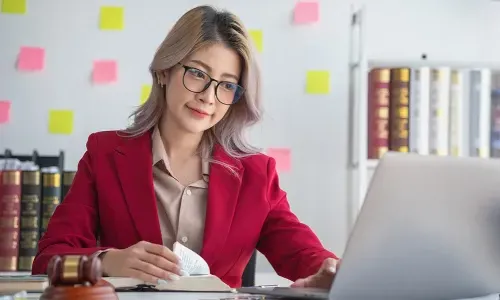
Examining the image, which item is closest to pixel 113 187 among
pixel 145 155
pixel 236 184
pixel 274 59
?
pixel 145 155

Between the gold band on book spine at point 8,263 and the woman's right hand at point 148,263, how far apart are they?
1.49 metres

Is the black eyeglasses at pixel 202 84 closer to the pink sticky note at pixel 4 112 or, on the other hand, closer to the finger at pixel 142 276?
the finger at pixel 142 276

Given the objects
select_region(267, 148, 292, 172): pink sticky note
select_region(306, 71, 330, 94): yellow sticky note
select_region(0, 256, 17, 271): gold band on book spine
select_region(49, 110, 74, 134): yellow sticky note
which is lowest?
select_region(0, 256, 17, 271): gold band on book spine

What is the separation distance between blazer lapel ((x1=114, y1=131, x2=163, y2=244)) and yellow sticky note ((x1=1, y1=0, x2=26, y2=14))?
5.33 feet

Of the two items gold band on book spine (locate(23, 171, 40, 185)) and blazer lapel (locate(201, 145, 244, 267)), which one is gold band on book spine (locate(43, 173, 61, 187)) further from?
blazer lapel (locate(201, 145, 244, 267))

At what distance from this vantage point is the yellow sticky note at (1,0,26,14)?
3.20 m

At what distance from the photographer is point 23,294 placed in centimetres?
110

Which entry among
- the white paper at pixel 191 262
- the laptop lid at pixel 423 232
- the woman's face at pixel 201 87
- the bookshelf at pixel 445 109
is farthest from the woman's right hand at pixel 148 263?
the bookshelf at pixel 445 109

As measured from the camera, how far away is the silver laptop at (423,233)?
3.06ft

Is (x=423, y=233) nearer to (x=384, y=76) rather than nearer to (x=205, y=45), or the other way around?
(x=205, y=45)

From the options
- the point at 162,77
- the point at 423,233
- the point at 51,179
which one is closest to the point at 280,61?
the point at 51,179

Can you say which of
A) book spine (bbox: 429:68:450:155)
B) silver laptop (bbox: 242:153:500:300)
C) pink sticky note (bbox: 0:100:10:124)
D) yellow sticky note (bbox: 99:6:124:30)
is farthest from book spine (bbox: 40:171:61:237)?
silver laptop (bbox: 242:153:500:300)

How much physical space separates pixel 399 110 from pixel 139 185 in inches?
56.8

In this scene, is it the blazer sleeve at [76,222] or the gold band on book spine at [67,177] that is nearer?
the blazer sleeve at [76,222]
